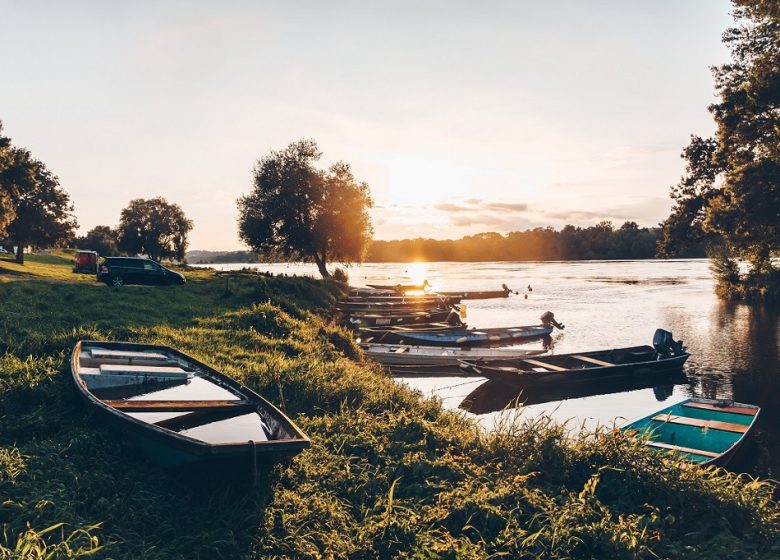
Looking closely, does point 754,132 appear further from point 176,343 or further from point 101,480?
point 101,480

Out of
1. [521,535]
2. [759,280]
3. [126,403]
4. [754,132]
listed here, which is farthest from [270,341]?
[759,280]

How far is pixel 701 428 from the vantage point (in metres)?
12.7

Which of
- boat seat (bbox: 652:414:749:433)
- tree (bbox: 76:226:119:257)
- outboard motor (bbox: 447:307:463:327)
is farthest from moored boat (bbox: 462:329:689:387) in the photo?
tree (bbox: 76:226:119:257)

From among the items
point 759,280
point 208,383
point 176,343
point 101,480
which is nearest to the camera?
point 101,480

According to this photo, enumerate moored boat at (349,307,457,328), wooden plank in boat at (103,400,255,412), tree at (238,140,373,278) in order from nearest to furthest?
wooden plank in boat at (103,400,255,412)
moored boat at (349,307,457,328)
tree at (238,140,373,278)

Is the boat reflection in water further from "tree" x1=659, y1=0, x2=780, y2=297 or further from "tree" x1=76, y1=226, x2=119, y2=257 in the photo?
"tree" x1=76, y1=226, x2=119, y2=257

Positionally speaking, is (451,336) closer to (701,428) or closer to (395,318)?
(395,318)

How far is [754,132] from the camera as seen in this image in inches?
1206

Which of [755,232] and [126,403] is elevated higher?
[755,232]

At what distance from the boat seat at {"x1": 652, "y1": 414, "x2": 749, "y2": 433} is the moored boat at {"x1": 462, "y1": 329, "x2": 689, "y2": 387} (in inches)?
264

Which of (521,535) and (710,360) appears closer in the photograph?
(521,535)

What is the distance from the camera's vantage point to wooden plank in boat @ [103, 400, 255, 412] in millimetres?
8047

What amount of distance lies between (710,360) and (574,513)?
2486cm

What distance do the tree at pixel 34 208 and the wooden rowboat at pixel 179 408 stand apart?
134 feet
